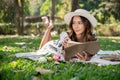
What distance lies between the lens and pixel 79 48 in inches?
233

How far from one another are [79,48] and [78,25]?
0.60 metres

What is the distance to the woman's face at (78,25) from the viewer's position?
6379 mm

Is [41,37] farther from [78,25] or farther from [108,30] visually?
[108,30]

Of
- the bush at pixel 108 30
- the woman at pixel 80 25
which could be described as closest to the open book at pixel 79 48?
the woman at pixel 80 25

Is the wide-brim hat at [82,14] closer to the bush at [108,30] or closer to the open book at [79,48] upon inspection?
the open book at [79,48]

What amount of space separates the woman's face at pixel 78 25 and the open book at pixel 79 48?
1.56 ft

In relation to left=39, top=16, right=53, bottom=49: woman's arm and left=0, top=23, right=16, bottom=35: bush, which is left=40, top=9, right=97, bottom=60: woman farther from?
left=0, top=23, right=16, bottom=35: bush

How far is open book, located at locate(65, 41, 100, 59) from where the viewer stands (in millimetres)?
5914

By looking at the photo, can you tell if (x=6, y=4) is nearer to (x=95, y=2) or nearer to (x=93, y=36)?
(x=95, y=2)

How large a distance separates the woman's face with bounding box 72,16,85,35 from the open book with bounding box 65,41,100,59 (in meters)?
0.48

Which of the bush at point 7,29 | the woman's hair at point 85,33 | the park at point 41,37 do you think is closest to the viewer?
the park at point 41,37

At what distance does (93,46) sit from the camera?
19.7 feet

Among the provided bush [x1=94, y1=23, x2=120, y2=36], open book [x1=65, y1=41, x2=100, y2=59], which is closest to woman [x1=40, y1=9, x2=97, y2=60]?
open book [x1=65, y1=41, x2=100, y2=59]

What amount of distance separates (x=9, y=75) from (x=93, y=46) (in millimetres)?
2177
